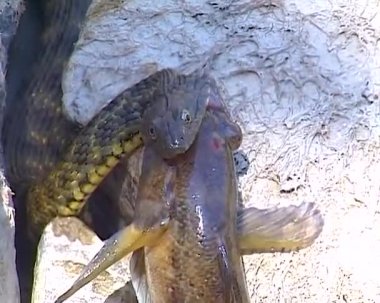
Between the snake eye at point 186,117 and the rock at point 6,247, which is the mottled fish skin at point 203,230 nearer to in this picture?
the snake eye at point 186,117

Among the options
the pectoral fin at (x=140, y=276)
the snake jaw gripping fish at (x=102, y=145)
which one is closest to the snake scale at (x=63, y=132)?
the snake jaw gripping fish at (x=102, y=145)

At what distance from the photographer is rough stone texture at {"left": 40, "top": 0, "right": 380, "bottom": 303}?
165 centimetres

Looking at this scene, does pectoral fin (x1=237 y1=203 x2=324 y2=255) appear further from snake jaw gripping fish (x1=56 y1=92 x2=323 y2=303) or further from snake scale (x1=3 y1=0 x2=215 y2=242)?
snake scale (x1=3 y1=0 x2=215 y2=242)

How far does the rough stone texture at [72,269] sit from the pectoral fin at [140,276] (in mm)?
129

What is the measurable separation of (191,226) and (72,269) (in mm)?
305

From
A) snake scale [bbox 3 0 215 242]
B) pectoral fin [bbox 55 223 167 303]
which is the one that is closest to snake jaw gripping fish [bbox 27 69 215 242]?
snake scale [bbox 3 0 215 242]

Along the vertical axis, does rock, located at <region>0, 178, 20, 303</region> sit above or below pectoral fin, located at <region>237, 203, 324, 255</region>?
above

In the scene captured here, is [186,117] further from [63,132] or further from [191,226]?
[63,132]

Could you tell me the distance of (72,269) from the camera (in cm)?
164

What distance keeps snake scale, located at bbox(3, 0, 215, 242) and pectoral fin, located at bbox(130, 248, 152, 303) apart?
16 cm

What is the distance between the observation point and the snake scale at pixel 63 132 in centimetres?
156

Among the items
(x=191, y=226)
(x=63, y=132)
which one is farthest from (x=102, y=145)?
(x=191, y=226)

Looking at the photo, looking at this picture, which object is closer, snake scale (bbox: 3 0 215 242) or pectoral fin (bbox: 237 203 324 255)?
pectoral fin (bbox: 237 203 324 255)

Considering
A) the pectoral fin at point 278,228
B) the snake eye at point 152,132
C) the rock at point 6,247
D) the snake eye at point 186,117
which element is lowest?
the pectoral fin at point 278,228
